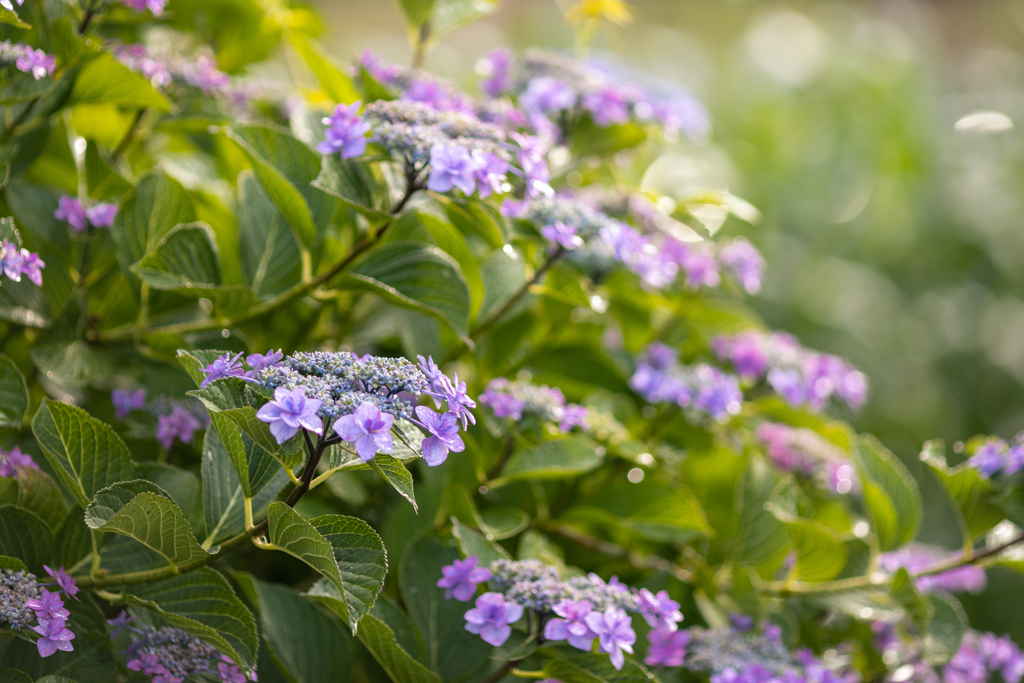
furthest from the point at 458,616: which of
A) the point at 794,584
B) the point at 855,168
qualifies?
the point at 855,168

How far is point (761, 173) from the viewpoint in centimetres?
263

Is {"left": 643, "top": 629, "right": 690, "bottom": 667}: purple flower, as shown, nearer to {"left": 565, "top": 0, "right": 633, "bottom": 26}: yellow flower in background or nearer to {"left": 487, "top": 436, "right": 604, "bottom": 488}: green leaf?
{"left": 487, "top": 436, "right": 604, "bottom": 488}: green leaf

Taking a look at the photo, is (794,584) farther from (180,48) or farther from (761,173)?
(761,173)

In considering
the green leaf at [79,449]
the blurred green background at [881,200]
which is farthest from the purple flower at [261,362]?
the blurred green background at [881,200]

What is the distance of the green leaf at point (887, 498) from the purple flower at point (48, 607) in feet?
2.35

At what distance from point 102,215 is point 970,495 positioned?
0.84 meters

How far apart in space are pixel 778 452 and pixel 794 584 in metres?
0.16

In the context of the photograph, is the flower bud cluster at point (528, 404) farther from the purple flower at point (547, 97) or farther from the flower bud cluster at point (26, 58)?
the flower bud cluster at point (26, 58)

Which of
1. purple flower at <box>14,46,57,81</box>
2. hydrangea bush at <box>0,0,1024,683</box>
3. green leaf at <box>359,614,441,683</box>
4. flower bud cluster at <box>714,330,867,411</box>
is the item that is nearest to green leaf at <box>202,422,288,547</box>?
hydrangea bush at <box>0,0,1024,683</box>

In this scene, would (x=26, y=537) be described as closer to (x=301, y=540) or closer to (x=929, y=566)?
(x=301, y=540)

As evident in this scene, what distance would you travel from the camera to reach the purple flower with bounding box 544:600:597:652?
571 mm

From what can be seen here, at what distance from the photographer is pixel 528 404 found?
0.72 m

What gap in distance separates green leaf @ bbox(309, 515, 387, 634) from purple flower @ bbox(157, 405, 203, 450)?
0.21 m

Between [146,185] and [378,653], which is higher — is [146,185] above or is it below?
above
